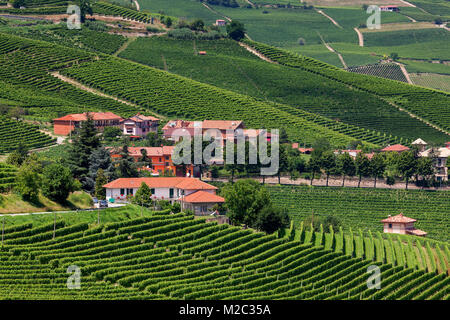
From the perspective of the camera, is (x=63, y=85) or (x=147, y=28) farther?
(x=147, y=28)

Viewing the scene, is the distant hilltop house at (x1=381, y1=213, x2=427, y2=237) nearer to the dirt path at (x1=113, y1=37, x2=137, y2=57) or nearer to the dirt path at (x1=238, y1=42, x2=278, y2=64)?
the dirt path at (x1=113, y1=37, x2=137, y2=57)

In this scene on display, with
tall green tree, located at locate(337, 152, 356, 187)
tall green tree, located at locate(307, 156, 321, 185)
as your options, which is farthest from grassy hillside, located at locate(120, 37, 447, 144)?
tall green tree, located at locate(307, 156, 321, 185)

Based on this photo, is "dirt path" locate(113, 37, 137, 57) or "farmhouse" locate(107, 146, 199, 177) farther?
"dirt path" locate(113, 37, 137, 57)

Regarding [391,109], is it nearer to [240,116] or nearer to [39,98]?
[240,116]

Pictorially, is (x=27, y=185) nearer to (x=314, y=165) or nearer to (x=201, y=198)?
(x=201, y=198)

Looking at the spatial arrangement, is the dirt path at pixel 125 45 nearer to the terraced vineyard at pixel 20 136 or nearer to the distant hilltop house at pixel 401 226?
the terraced vineyard at pixel 20 136

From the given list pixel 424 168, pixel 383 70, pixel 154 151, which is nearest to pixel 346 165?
pixel 424 168

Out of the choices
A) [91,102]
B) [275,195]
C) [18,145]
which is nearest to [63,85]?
[91,102]
